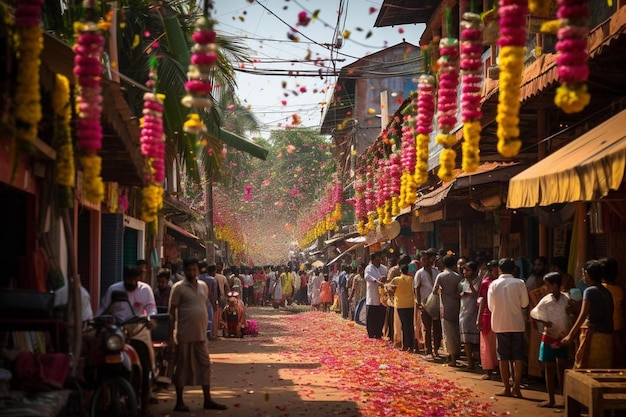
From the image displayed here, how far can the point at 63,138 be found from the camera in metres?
8.70

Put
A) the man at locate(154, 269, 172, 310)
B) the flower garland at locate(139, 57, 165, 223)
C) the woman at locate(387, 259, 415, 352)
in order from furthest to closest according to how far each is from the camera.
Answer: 1. the woman at locate(387, 259, 415, 352)
2. the man at locate(154, 269, 172, 310)
3. the flower garland at locate(139, 57, 165, 223)

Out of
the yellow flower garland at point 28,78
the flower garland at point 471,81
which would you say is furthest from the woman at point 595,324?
the yellow flower garland at point 28,78

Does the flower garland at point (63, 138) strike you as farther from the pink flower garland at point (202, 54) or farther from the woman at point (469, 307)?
the woman at point (469, 307)

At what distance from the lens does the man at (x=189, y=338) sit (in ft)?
35.2

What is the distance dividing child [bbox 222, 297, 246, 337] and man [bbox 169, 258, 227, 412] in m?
11.5

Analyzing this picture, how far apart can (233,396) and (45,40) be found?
5779mm

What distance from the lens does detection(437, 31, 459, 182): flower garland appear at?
1020 cm

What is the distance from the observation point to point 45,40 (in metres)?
8.48

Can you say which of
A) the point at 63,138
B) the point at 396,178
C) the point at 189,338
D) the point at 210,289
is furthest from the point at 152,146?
the point at 396,178

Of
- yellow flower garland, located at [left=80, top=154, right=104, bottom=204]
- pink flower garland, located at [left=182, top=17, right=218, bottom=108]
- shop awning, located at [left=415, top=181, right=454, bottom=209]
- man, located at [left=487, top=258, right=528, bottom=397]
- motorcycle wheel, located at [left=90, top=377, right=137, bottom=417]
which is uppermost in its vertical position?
pink flower garland, located at [left=182, top=17, right=218, bottom=108]

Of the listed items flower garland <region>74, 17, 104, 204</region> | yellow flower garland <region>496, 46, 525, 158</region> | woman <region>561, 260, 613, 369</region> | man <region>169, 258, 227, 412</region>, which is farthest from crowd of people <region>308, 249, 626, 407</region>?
flower garland <region>74, 17, 104, 204</region>

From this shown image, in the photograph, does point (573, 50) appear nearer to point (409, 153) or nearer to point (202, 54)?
point (202, 54)

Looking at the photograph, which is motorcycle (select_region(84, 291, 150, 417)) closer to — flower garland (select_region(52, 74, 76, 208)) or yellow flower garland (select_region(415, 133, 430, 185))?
flower garland (select_region(52, 74, 76, 208))

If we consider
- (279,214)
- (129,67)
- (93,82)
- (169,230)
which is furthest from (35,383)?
(279,214)
